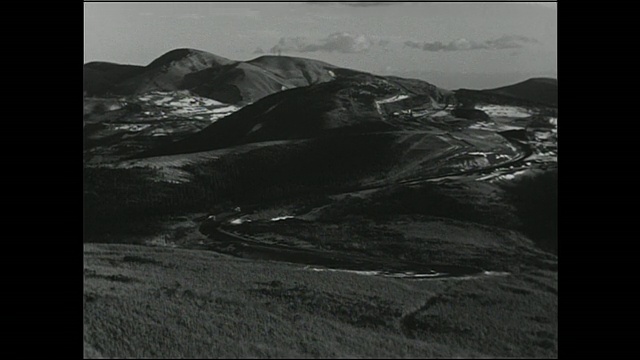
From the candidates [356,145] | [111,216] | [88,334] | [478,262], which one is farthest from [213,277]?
[356,145]

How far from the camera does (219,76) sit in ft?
137

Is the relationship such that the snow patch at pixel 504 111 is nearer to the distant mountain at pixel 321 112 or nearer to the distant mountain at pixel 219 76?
the distant mountain at pixel 321 112

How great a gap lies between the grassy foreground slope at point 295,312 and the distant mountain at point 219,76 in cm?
1741

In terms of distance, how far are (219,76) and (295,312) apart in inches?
983

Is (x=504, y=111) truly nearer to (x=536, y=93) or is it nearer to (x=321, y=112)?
(x=536, y=93)

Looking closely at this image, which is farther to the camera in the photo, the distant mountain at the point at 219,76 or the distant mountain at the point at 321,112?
the distant mountain at the point at 219,76

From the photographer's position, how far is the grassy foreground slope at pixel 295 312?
59.6 ft

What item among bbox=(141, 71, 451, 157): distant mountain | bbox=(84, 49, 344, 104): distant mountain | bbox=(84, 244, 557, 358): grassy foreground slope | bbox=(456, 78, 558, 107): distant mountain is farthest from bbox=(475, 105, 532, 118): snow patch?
bbox=(84, 244, 557, 358): grassy foreground slope

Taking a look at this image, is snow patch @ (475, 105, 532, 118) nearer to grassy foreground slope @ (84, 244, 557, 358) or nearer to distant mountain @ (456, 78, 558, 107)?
distant mountain @ (456, 78, 558, 107)

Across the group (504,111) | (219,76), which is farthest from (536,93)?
(219,76)

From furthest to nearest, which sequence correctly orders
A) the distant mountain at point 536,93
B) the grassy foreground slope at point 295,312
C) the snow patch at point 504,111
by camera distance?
1. the distant mountain at point 536,93
2. the snow patch at point 504,111
3. the grassy foreground slope at point 295,312

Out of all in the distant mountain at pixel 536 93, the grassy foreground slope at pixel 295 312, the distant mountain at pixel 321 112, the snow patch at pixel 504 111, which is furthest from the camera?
the distant mountain at pixel 536 93

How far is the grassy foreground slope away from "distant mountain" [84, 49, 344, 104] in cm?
1741

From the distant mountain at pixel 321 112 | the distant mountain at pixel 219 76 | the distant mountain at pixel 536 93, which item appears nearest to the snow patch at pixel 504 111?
the distant mountain at pixel 536 93
